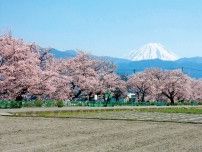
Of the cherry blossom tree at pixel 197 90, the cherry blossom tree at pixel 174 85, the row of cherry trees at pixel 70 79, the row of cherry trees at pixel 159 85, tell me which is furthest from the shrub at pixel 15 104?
the cherry blossom tree at pixel 197 90

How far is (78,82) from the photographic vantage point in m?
78.3

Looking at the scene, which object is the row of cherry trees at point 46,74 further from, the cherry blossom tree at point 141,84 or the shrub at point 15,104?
the shrub at point 15,104

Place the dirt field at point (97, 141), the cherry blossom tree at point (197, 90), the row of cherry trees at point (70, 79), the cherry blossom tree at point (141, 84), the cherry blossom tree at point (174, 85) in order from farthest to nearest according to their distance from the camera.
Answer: the cherry blossom tree at point (197, 90), the cherry blossom tree at point (174, 85), the cherry blossom tree at point (141, 84), the row of cherry trees at point (70, 79), the dirt field at point (97, 141)

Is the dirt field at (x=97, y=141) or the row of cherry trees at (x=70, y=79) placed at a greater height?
the row of cherry trees at (x=70, y=79)

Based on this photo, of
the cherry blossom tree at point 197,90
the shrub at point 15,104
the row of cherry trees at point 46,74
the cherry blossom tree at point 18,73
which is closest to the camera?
the shrub at point 15,104

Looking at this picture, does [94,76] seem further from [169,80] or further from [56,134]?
[56,134]

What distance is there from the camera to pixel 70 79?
7588cm

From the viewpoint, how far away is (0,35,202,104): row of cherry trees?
57.6 metres

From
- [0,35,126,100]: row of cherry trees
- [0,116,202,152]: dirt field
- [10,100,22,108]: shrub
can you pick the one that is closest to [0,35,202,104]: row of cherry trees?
[0,35,126,100]: row of cherry trees

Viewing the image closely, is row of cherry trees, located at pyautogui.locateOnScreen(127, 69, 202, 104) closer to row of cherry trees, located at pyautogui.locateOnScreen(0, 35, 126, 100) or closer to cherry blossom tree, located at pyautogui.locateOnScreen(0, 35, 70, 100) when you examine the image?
row of cherry trees, located at pyautogui.locateOnScreen(0, 35, 126, 100)

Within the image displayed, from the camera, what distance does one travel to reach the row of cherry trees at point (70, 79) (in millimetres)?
57594

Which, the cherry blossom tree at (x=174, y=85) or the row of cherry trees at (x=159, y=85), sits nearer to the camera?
the row of cherry trees at (x=159, y=85)

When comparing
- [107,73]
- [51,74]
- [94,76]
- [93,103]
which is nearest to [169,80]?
[107,73]

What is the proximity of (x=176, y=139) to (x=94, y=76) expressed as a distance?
6323 cm
